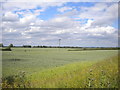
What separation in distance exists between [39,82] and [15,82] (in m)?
→ 1.02

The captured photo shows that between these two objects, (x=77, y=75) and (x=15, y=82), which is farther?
(x=77, y=75)

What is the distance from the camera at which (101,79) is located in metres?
8.05

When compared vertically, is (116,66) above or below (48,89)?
above

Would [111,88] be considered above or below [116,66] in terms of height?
below

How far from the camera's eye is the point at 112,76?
8.44 m

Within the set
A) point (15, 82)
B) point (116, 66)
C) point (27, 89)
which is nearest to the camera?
point (27, 89)

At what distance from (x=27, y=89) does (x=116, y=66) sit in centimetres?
550

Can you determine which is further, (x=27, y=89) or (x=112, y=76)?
(x=112, y=76)

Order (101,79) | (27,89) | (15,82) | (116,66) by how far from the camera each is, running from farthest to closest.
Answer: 1. (116,66)
2. (101,79)
3. (15,82)
4. (27,89)

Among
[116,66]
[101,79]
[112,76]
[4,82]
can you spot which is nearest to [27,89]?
[4,82]

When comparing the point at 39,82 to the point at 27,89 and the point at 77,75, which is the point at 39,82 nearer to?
the point at 27,89

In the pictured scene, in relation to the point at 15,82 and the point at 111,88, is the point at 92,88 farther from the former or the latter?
the point at 15,82

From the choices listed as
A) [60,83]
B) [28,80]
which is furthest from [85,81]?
[28,80]

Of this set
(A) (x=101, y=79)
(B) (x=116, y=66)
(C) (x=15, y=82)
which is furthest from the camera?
(B) (x=116, y=66)
